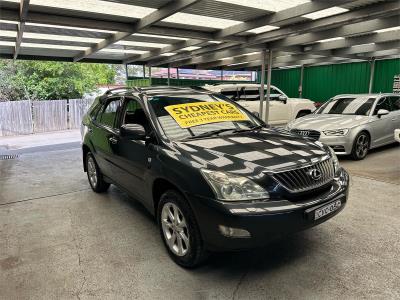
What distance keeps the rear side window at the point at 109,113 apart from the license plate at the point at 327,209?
2612 mm

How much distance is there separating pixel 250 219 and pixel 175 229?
2.64ft

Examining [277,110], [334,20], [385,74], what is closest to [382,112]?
[334,20]

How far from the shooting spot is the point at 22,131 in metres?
13.0

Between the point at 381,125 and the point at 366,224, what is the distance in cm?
432

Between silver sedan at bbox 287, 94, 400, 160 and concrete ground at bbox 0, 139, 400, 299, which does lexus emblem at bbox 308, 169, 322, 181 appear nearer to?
concrete ground at bbox 0, 139, 400, 299

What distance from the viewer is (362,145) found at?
258 inches

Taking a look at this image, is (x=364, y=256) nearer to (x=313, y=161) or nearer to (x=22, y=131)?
(x=313, y=161)

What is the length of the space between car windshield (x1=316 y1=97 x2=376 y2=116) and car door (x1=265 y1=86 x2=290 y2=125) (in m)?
2.85

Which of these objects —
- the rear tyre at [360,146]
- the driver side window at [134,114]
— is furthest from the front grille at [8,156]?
the rear tyre at [360,146]

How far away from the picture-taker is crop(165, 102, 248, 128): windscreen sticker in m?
3.21

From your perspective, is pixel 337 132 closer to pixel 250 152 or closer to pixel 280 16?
pixel 280 16

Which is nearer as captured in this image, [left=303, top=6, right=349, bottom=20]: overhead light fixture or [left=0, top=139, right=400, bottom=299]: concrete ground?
[left=0, top=139, right=400, bottom=299]: concrete ground

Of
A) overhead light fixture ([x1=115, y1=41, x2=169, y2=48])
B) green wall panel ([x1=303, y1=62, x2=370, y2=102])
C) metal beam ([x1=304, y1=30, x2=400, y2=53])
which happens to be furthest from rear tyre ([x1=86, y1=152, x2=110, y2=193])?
green wall panel ([x1=303, y1=62, x2=370, y2=102])

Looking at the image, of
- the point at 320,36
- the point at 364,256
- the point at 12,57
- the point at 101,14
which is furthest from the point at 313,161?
the point at 12,57
